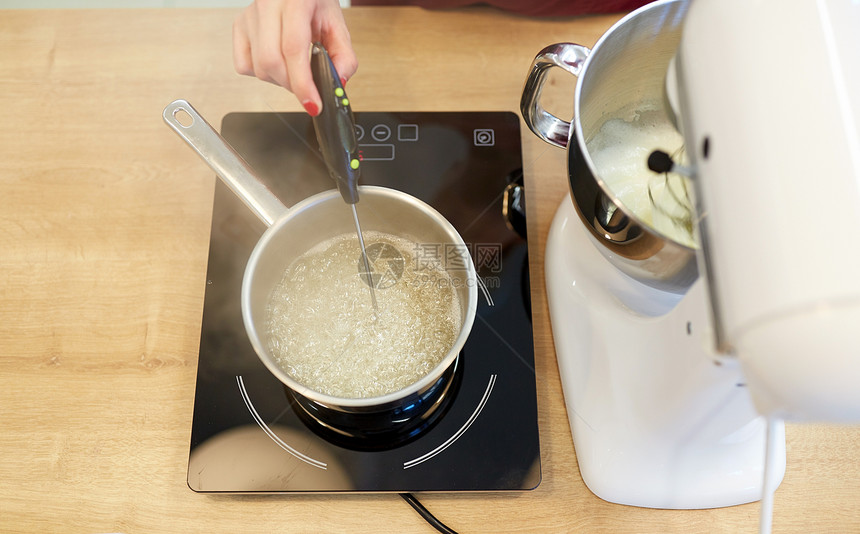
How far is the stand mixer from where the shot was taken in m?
0.25

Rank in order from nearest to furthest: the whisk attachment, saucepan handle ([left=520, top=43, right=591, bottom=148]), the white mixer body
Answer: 1. the white mixer body
2. the whisk attachment
3. saucepan handle ([left=520, top=43, right=591, bottom=148])

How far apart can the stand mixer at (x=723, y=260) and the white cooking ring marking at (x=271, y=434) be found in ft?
0.76

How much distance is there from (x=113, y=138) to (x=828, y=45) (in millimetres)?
655

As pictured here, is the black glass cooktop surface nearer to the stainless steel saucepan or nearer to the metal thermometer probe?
the stainless steel saucepan

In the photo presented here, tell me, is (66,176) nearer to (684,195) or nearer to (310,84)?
(310,84)

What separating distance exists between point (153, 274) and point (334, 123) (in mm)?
300

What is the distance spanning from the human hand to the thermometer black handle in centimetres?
1

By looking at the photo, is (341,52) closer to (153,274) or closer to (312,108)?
(312,108)

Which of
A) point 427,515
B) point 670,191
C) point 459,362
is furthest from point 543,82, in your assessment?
point 427,515

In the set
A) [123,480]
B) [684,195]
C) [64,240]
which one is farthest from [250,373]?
[684,195]

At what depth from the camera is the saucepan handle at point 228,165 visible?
520mm

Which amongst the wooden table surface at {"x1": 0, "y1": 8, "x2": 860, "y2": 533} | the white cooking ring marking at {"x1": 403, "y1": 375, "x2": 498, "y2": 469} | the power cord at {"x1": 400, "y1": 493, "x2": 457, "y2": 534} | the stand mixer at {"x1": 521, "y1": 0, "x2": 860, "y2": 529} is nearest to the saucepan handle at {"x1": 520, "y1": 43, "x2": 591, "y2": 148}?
the stand mixer at {"x1": 521, "y1": 0, "x2": 860, "y2": 529}

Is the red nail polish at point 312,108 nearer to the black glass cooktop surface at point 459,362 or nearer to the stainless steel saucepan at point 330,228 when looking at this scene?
the stainless steel saucepan at point 330,228

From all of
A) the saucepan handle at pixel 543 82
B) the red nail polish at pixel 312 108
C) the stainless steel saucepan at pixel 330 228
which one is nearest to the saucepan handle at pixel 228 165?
the stainless steel saucepan at pixel 330 228
